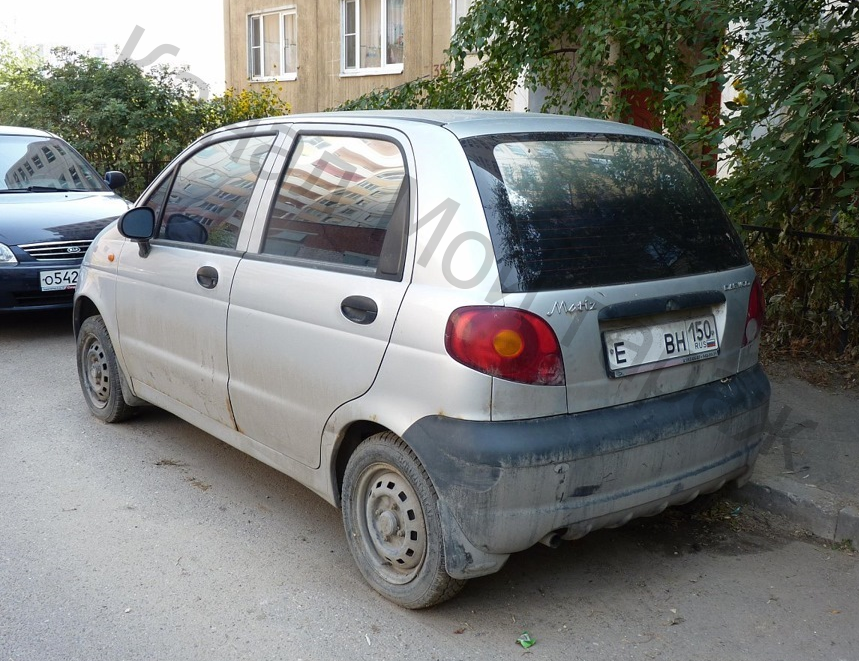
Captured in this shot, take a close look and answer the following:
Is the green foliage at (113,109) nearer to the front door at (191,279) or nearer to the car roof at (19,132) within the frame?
the car roof at (19,132)

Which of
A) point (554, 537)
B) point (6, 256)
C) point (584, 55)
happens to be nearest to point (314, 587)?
point (554, 537)

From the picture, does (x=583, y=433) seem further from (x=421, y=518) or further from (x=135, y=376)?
(x=135, y=376)

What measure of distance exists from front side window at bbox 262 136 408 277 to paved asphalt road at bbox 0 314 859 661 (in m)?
1.30

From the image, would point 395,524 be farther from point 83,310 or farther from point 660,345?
point 83,310

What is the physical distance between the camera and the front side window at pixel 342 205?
3.52 metres

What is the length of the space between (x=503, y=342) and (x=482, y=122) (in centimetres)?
99

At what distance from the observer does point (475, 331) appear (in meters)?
3.09

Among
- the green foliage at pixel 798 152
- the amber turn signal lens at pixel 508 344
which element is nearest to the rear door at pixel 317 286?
the amber turn signal lens at pixel 508 344

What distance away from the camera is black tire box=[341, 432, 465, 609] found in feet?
10.9

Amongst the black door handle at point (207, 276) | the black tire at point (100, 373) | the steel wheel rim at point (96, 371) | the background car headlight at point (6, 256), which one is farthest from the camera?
the background car headlight at point (6, 256)

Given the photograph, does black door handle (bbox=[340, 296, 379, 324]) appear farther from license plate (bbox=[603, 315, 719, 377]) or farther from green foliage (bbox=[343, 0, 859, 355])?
green foliage (bbox=[343, 0, 859, 355])

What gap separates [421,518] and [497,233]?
Answer: 1069mm

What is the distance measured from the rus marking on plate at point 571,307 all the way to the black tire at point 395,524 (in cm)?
74

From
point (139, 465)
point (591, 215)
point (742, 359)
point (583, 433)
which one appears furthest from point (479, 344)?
point (139, 465)
